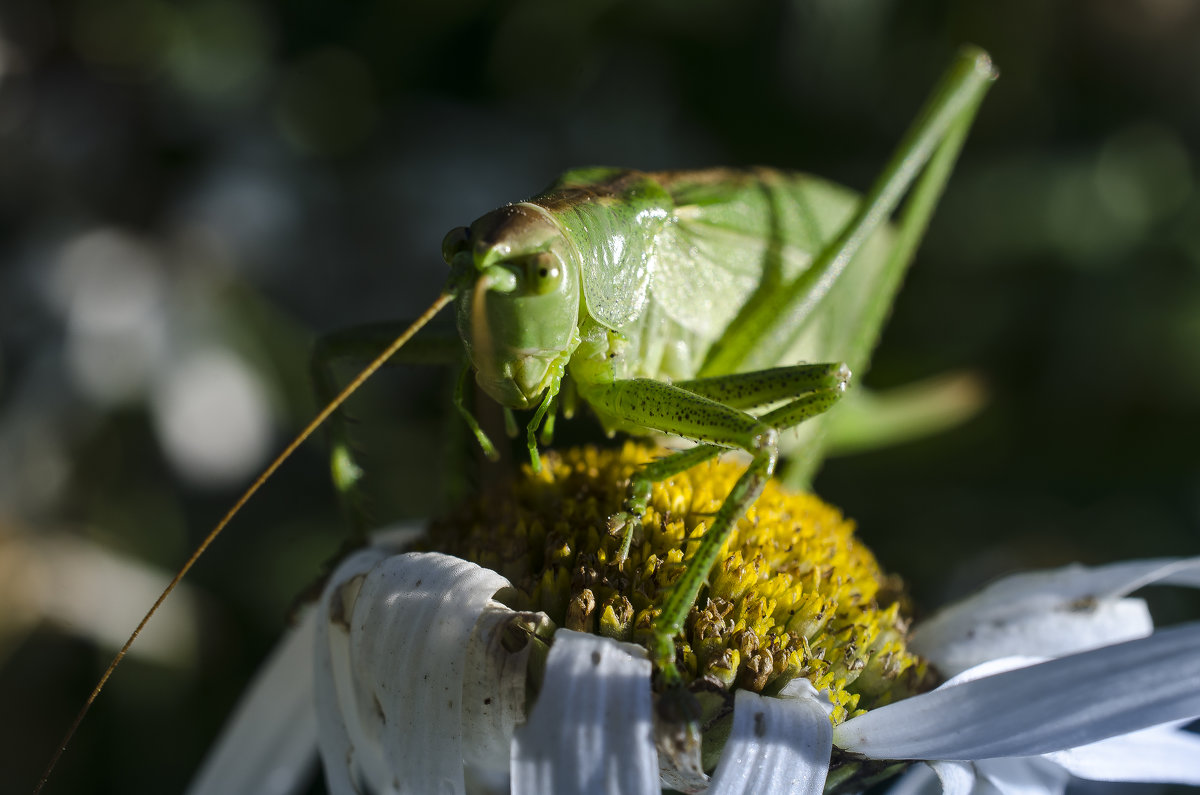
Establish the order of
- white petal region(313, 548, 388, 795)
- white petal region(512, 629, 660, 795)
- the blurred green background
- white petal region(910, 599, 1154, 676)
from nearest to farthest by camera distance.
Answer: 1. white petal region(512, 629, 660, 795)
2. white petal region(313, 548, 388, 795)
3. white petal region(910, 599, 1154, 676)
4. the blurred green background

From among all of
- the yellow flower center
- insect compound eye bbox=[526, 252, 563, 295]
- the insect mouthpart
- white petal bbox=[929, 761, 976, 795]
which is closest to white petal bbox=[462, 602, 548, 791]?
the yellow flower center

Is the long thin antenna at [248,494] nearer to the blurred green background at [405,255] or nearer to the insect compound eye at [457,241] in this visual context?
the insect compound eye at [457,241]

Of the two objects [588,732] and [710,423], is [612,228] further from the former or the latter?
[588,732]

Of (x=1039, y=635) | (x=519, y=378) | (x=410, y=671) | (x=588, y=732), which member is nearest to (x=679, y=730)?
(x=588, y=732)

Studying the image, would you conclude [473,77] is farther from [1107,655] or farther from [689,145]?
[1107,655]

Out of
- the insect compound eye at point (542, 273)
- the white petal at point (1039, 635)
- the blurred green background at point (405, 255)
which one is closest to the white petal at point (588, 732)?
the insect compound eye at point (542, 273)

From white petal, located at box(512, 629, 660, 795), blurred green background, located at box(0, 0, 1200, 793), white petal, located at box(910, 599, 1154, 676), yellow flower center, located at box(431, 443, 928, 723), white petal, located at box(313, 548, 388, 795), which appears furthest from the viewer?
blurred green background, located at box(0, 0, 1200, 793)

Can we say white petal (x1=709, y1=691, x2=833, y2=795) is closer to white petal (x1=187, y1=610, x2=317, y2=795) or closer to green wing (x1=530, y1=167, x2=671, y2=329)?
green wing (x1=530, y1=167, x2=671, y2=329)
